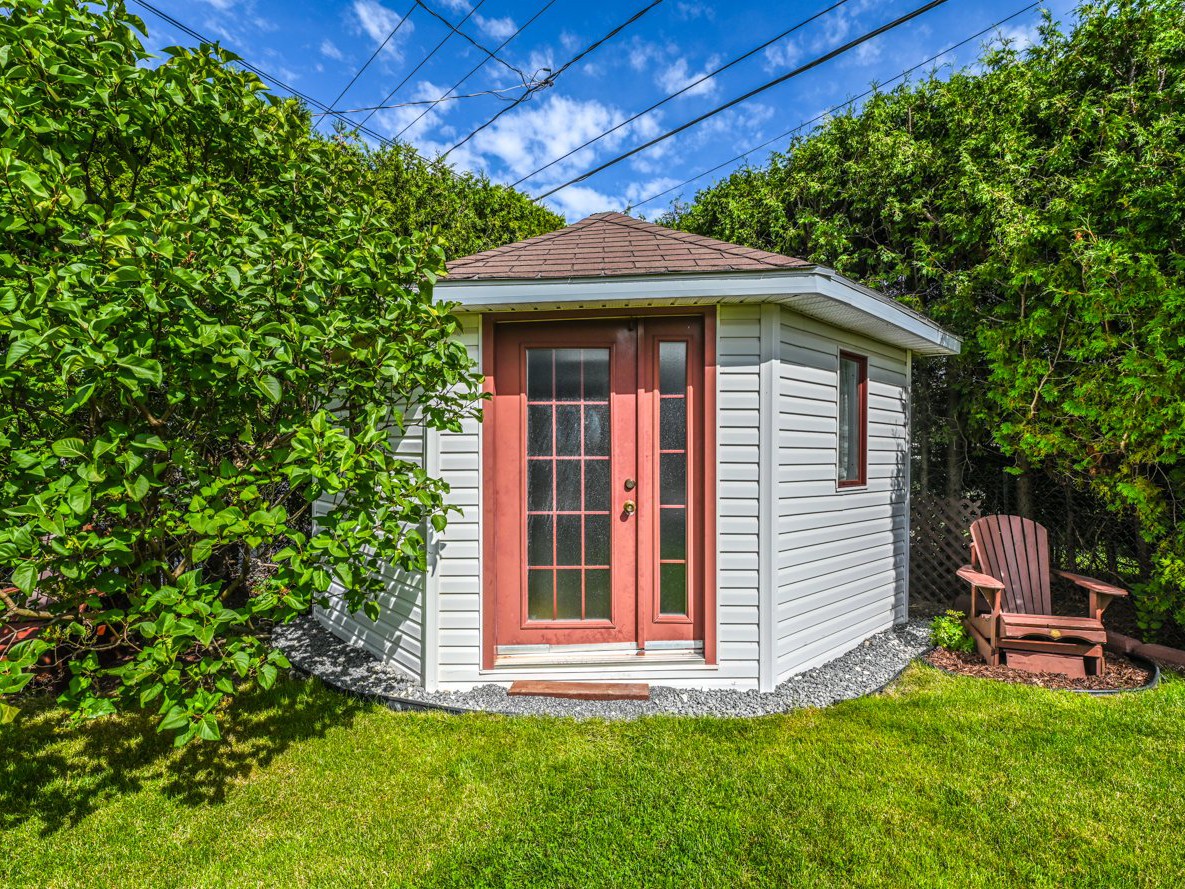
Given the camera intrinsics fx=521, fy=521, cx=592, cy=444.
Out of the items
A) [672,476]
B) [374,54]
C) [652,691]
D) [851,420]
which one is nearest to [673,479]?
[672,476]

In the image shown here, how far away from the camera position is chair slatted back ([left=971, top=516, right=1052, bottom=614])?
391 centimetres

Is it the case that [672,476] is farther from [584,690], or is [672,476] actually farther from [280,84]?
[280,84]

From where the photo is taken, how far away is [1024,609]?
12.8 ft

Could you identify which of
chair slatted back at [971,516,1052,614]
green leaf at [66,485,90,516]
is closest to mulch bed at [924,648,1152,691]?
chair slatted back at [971,516,1052,614]

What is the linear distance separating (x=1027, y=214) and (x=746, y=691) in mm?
4499

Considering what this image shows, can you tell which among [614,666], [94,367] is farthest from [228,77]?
[614,666]

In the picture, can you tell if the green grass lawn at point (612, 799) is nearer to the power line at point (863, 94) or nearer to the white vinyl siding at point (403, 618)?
the white vinyl siding at point (403, 618)

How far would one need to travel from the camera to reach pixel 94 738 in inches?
110

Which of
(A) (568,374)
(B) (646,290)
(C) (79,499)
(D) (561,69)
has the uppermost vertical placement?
(D) (561,69)

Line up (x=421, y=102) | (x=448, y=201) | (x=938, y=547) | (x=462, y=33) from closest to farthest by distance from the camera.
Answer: (x=938, y=547) → (x=462, y=33) → (x=421, y=102) → (x=448, y=201)

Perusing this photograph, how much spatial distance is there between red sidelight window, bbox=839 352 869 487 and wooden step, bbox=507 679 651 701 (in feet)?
7.35

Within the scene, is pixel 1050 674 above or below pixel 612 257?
below

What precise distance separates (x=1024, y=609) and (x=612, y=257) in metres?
4.00

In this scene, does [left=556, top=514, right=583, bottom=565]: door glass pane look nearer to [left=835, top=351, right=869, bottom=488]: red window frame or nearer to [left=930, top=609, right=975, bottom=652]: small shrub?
[left=835, top=351, right=869, bottom=488]: red window frame
